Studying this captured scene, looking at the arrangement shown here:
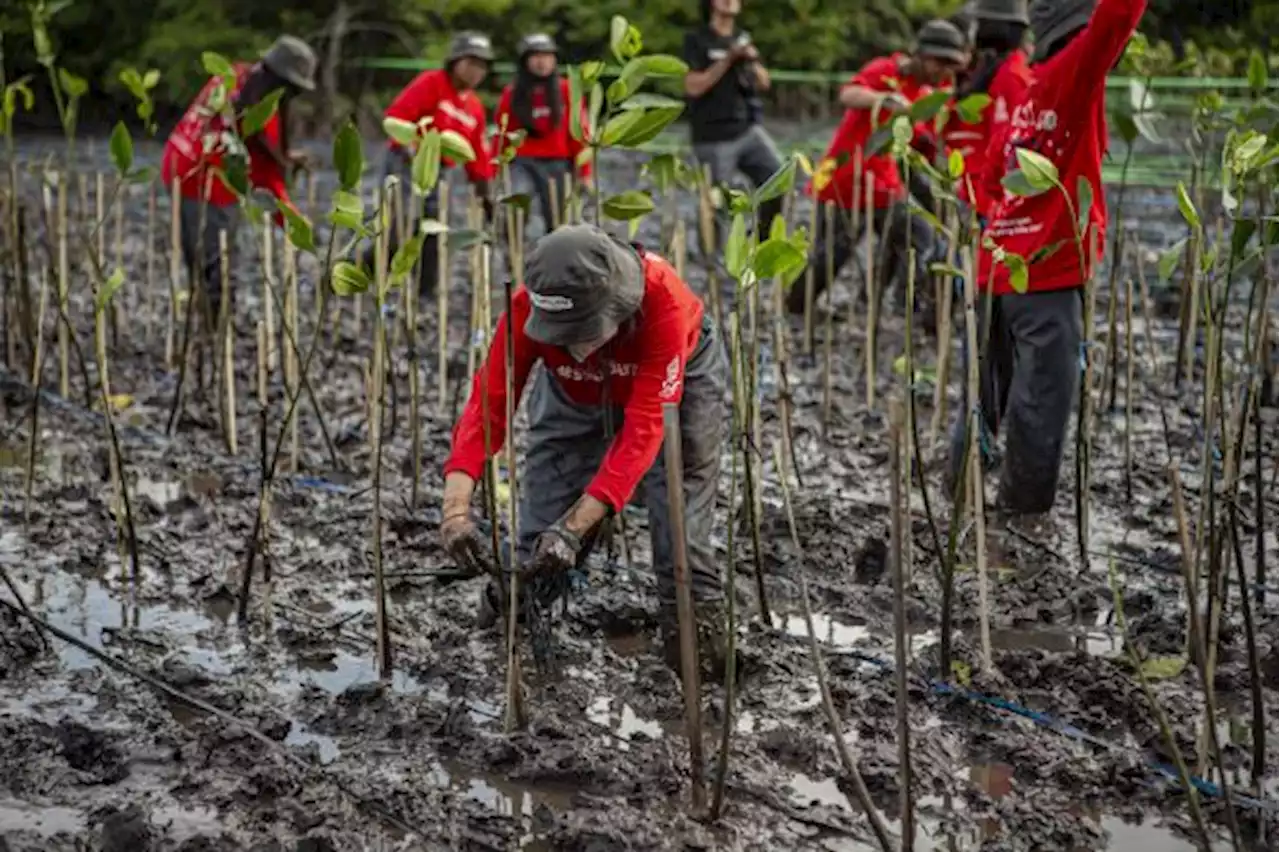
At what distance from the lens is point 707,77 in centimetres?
827

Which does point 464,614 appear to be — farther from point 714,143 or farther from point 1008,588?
point 714,143

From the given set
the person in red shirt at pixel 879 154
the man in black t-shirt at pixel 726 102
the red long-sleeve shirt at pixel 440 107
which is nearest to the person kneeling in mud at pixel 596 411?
the person in red shirt at pixel 879 154

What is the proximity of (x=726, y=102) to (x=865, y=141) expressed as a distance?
55.7 inches

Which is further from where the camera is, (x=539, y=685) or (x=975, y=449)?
(x=539, y=685)

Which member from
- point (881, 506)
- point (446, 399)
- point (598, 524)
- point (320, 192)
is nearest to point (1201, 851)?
point (598, 524)

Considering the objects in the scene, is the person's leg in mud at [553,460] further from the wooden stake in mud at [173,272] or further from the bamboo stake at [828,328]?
the wooden stake in mud at [173,272]

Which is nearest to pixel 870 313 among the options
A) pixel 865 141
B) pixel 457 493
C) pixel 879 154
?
pixel 865 141

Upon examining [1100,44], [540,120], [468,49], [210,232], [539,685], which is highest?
[1100,44]

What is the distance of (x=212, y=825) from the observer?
2.98 meters

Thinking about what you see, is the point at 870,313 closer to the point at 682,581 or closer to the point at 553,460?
the point at 553,460

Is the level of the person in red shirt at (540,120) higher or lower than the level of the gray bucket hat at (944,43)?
lower

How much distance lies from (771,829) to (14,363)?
13.6 ft

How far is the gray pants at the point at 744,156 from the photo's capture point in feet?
27.5

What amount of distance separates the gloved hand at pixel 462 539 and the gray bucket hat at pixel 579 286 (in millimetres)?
395
